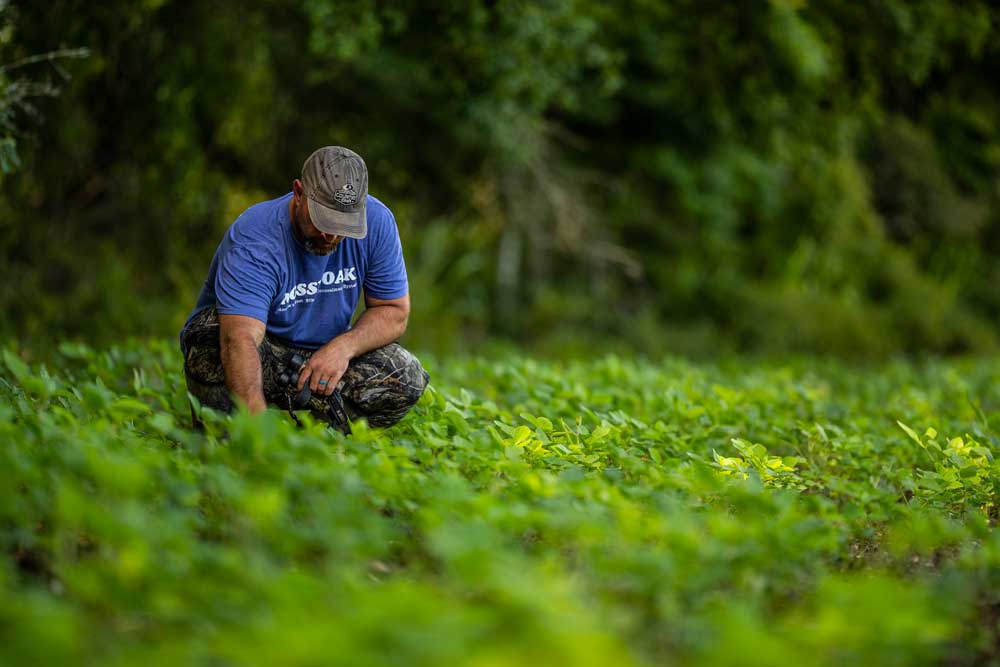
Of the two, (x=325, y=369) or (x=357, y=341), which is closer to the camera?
(x=325, y=369)

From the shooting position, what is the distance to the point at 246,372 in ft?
13.8

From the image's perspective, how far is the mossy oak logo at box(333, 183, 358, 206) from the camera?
172 inches

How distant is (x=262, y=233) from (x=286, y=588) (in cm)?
224

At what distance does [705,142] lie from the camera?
1435 cm

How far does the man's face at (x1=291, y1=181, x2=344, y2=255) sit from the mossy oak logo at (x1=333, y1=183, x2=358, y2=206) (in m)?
0.14

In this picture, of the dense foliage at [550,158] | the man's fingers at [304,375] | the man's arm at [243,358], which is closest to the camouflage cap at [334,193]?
the man's arm at [243,358]

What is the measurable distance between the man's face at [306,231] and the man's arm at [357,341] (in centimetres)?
40

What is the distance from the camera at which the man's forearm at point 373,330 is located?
4.71m

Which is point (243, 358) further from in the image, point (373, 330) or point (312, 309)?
point (373, 330)

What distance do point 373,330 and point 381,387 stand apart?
27 cm

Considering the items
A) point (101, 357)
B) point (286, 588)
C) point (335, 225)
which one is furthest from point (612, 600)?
point (101, 357)

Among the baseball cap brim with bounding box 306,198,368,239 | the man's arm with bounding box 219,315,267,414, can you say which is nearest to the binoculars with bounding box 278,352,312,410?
the man's arm with bounding box 219,315,267,414

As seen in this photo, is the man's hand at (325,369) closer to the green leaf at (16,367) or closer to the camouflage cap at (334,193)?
the camouflage cap at (334,193)

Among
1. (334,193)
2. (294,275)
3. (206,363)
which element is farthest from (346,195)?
(206,363)
